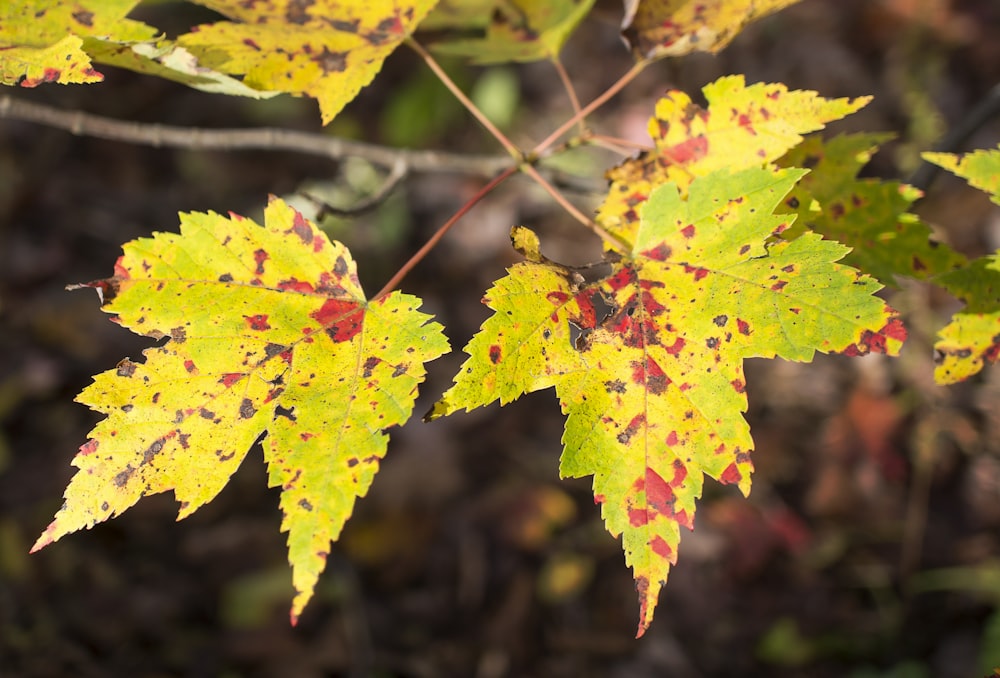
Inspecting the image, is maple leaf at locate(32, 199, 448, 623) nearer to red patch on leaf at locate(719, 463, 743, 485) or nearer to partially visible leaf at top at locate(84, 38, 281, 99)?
partially visible leaf at top at locate(84, 38, 281, 99)

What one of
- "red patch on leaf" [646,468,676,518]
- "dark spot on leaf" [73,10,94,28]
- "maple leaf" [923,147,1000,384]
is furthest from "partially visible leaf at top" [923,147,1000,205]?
"dark spot on leaf" [73,10,94,28]

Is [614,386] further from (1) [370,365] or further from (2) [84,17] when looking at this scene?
(2) [84,17]

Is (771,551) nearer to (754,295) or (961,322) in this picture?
(961,322)

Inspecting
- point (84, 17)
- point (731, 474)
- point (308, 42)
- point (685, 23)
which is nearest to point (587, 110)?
point (685, 23)

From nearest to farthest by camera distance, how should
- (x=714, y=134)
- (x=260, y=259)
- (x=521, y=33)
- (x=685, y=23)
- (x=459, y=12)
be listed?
1. (x=260, y=259)
2. (x=714, y=134)
3. (x=685, y=23)
4. (x=521, y=33)
5. (x=459, y=12)

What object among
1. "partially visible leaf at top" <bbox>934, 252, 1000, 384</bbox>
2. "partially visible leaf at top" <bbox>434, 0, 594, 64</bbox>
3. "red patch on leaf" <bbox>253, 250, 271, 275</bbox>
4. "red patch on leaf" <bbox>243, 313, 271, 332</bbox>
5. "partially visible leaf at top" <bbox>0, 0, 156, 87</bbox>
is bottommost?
"partially visible leaf at top" <bbox>934, 252, 1000, 384</bbox>

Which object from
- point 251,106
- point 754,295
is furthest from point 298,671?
point 251,106
